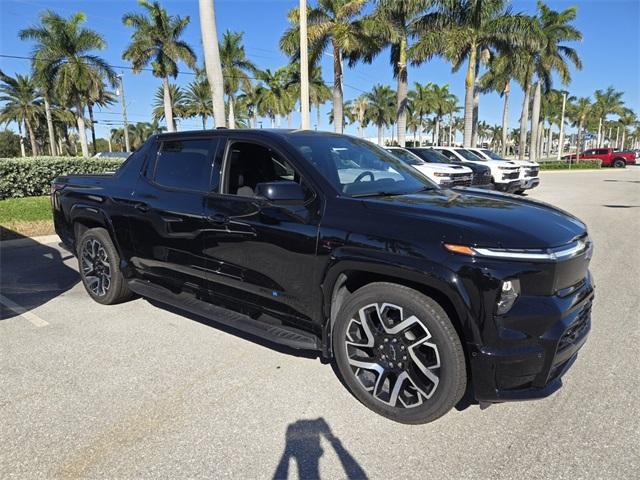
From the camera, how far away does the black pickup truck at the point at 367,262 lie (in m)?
2.41

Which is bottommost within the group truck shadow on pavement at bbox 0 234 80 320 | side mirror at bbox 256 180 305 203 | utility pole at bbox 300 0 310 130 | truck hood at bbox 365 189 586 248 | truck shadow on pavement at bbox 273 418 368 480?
truck shadow on pavement at bbox 273 418 368 480

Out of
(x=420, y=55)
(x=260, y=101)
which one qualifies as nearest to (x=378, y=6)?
(x=420, y=55)

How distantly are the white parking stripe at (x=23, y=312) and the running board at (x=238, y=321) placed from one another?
36.2 inches

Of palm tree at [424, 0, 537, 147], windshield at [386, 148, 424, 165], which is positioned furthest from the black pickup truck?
palm tree at [424, 0, 537, 147]

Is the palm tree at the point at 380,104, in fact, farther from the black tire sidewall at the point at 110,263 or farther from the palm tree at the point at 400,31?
the black tire sidewall at the point at 110,263

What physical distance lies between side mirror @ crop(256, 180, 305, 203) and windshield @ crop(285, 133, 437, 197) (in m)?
0.25

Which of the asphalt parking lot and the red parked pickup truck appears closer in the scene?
the asphalt parking lot

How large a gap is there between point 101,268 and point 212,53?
413 inches

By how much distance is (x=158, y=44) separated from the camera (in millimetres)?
31078

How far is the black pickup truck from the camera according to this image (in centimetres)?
241

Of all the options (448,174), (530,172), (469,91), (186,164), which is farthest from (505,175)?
(186,164)

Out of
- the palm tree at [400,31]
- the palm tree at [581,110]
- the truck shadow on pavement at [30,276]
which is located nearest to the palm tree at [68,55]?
the palm tree at [400,31]

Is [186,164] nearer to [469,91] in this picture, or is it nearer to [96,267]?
[96,267]

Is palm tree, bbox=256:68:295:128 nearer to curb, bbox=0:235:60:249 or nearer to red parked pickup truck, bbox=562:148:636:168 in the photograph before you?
red parked pickup truck, bbox=562:148:636:168
